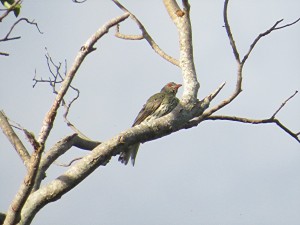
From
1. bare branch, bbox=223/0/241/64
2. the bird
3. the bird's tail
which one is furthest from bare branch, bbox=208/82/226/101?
the bird

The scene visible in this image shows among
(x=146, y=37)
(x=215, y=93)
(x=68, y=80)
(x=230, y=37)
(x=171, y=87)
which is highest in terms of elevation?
(x=146, y=37)

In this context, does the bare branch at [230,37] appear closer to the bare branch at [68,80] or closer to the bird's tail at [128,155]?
the bare branch at [68,80]

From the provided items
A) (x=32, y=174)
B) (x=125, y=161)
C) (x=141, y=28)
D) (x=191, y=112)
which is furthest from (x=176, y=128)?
(x=125, y=161)

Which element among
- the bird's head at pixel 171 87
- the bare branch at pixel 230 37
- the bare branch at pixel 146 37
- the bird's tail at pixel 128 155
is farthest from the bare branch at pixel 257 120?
the bird's head at pixel 171 87

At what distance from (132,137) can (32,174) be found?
33.7 inches

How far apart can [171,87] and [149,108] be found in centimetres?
132

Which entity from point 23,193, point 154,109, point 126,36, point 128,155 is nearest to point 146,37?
point 126,36

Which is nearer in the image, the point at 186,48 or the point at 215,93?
the point at 215,93

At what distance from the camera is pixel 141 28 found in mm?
6504

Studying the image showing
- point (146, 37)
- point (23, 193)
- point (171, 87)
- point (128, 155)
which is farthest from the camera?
point (171, 87)

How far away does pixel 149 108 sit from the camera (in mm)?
10008

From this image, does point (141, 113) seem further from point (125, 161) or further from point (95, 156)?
point (95, 156)

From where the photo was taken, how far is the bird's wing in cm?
987

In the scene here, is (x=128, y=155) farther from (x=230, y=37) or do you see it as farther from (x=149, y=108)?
(x=230, y=37)
